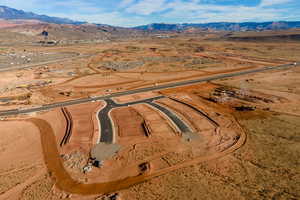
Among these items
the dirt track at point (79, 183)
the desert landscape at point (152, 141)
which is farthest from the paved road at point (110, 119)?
the dirt track at point (79, 183)

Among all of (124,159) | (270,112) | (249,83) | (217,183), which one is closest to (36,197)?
(124,159)

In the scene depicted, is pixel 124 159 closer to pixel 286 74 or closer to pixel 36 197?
Result: pixel 36 197

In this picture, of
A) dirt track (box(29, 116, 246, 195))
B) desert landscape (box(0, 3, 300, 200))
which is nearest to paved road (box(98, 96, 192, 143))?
desert landscape (box(0, 3, 300, 200))

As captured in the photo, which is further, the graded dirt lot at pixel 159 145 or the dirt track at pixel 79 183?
the dirt track at pixel 79 183

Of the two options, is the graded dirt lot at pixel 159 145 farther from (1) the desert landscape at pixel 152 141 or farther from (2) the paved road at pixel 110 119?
(2) the paved road at pixel 110 119

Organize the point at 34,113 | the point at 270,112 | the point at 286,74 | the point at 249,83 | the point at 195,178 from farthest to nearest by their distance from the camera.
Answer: the point at 286,74
the point at 249,83
the point at 34,113
the point at 270,112
the point at 195,178

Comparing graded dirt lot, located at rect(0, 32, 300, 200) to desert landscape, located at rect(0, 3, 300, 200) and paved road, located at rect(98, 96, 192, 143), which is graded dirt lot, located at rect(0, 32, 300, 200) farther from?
paved road, located at rect(98, 96, 192, 143)
